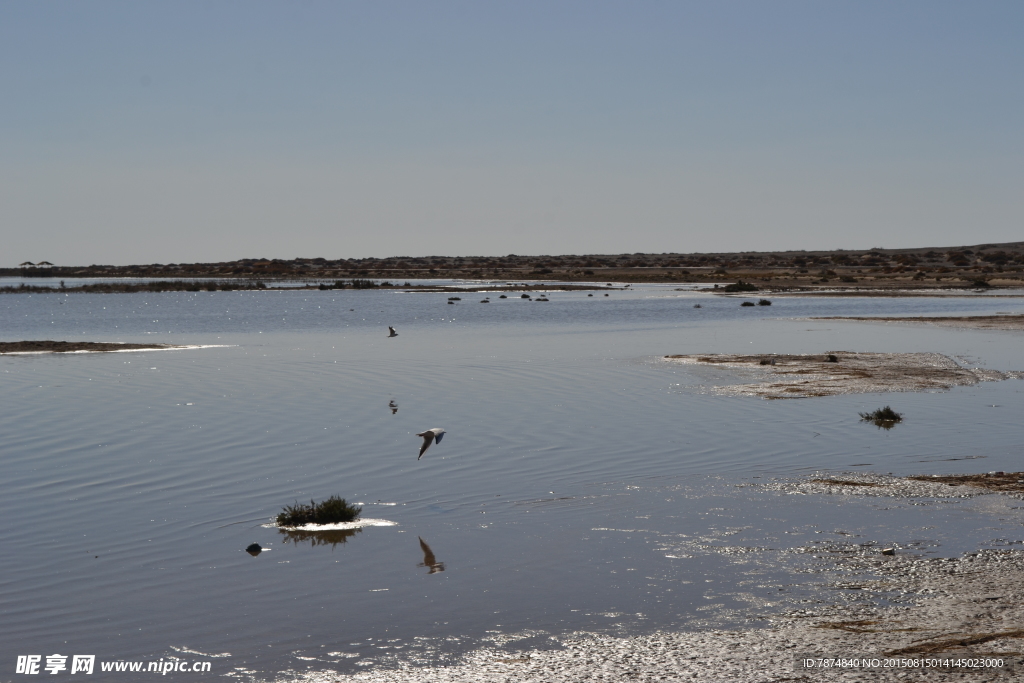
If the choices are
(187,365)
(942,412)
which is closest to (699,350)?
(942,412)

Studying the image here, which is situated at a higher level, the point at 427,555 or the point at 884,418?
the point at 884,418

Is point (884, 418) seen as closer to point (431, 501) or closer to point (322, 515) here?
point (431, 501)

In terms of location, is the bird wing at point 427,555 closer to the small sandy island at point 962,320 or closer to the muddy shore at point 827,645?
the muddy shore at point 827,645

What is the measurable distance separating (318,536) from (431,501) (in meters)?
2.05

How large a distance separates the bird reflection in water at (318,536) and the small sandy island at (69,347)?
29862mm

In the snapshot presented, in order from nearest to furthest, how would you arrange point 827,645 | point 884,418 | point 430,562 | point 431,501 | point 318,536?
1. point 827,645
2. point 430,562
3. point 318,536
4. point 431,501
5. point 884,418

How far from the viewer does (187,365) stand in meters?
32.7

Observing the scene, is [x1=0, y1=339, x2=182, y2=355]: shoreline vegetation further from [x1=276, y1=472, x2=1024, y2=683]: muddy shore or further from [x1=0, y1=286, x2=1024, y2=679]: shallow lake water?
[x1=276, y1=472, x2=1024, y2=683]: muddy shore

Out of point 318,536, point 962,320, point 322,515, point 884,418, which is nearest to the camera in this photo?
point 318,536

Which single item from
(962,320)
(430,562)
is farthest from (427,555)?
(962,320)

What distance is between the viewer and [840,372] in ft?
90.0

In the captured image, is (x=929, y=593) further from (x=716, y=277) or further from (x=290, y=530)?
(x=716, y=277)

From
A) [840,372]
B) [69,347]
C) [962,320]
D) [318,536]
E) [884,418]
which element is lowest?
[318,536]

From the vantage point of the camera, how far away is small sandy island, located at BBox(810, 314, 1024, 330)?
4472cm
